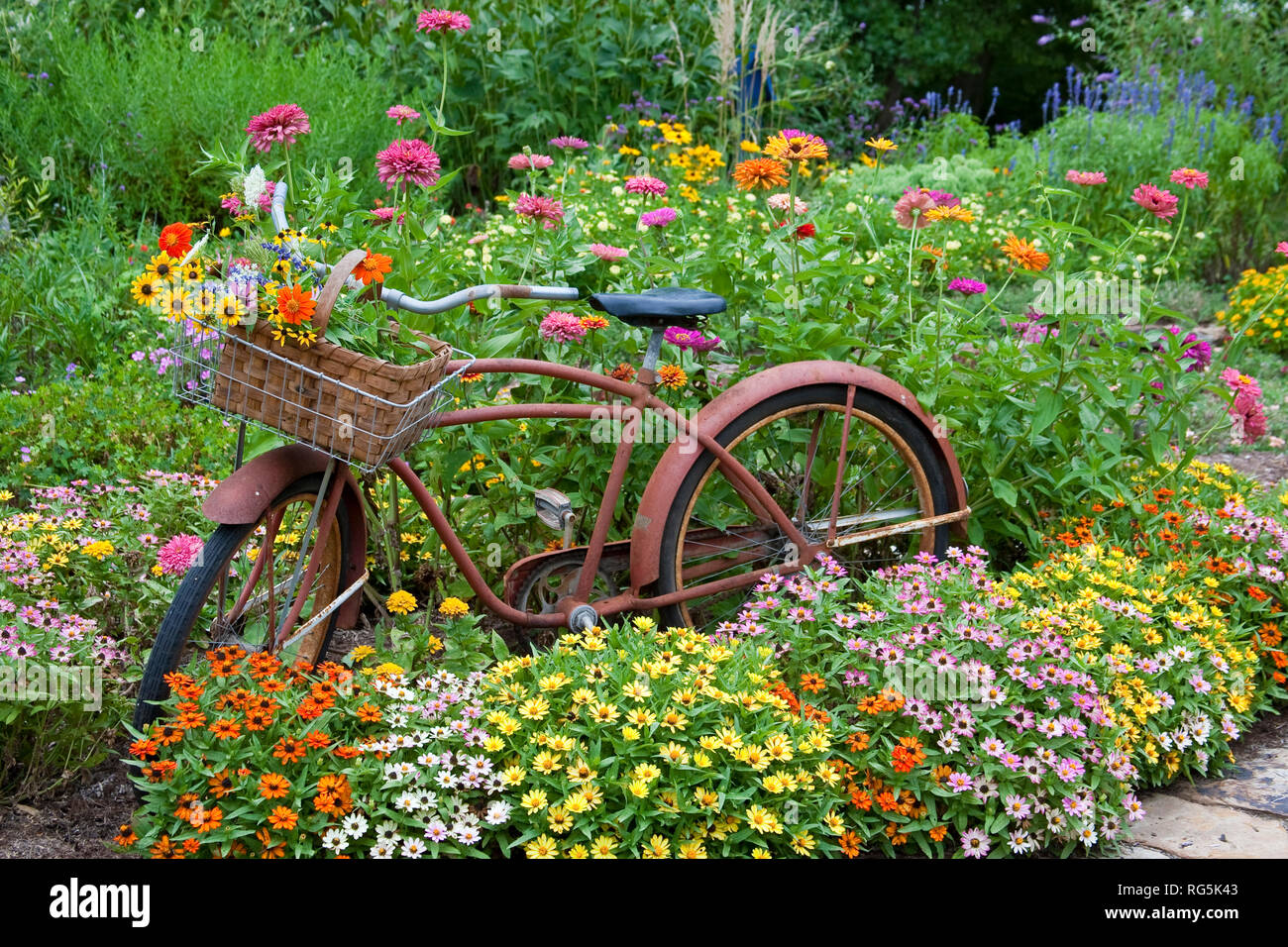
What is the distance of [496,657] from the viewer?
3.06m

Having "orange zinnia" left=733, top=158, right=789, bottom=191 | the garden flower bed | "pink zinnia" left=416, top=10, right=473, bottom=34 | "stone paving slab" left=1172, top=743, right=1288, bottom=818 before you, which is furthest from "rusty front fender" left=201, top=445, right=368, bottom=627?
"stone paving slab" left=1172, top=743, right=1288, bottom=818

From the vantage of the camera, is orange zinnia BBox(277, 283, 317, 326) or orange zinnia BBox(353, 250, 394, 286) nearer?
orange zinnia BBox(277, 283, 317, 326)

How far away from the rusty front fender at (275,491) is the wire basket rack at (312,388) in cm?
15

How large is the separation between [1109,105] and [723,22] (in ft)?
12.2

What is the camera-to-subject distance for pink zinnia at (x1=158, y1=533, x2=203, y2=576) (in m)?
3.01

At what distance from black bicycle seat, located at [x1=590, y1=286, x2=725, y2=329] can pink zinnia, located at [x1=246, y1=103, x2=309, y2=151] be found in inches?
34.8

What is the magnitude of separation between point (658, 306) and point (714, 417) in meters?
0.38

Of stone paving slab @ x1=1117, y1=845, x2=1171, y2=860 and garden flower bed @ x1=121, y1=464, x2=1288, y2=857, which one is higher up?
garden flower bed @ x1=121, y1=464, x2=1288, y2=857

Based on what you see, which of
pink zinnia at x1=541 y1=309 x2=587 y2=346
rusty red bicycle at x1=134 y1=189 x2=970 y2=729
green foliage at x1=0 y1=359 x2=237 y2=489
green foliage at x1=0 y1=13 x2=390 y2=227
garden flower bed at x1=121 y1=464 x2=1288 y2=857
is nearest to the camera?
garden flower bed at x1=121 y1=464 x2=1288 y2=857

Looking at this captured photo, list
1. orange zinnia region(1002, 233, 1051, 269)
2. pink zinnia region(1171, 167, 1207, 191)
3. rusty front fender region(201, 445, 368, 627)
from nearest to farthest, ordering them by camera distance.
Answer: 1. rusty front fender region(201, 445, 368, 627)
2. orange zinnia region(1002, 233, 1051, 269)
3. pink zinnia region(1171, 167, 1207, 191)

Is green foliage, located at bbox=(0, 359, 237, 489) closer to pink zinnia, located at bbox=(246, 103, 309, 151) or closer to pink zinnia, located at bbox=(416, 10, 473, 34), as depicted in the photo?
pink zinnia, located at bbox=(246, 103, 309, 151)

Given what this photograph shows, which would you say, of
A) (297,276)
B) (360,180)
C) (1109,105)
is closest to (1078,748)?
(297,276)

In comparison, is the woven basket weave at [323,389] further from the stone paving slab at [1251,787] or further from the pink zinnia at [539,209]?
the stone paving slab at [1251,787]

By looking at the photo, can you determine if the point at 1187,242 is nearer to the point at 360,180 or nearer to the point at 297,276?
the point at 360,180
